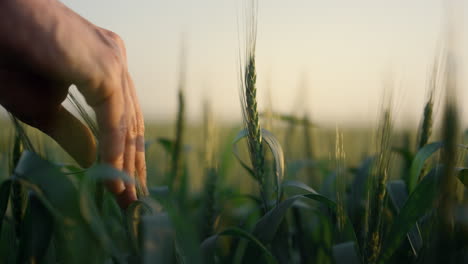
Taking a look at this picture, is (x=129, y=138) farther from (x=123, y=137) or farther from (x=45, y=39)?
(x=45, y=39)

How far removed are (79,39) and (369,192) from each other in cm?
69

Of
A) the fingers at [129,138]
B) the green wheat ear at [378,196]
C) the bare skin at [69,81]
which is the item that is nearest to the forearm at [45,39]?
the bare skin at [69,81]

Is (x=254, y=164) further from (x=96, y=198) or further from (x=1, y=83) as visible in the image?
(x=1, y=83)

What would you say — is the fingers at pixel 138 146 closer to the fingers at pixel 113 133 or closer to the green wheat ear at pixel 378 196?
the fingers at pixel 113 133

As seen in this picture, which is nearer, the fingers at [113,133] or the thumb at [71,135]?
the fingers at [113,133]

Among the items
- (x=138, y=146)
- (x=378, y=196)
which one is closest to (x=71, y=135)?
(x=138, y=146)

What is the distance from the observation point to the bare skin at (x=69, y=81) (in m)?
0.81

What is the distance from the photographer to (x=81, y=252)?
0.67 meters

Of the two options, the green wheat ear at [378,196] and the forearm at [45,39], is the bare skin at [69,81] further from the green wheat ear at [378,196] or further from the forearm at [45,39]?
the green wheat ear at [378,196]

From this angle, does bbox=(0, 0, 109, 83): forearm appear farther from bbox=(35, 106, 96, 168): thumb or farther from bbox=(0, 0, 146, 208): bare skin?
bbox=(35, 106, 96, 168): thumb

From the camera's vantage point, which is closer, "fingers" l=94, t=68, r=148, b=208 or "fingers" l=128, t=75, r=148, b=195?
"fingers" l=94, t=68, r=148, b=208

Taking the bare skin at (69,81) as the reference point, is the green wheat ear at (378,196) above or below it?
below

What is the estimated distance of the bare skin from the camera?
2.65 ft

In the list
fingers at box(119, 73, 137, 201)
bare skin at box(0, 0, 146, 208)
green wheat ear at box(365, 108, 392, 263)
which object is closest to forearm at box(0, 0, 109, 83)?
bare skin at box(0, 0, 146, 208)
